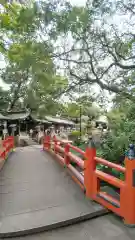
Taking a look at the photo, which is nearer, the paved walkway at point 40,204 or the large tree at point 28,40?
the paved walkway at point 40,204

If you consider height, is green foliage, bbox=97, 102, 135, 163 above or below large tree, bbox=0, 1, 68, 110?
below

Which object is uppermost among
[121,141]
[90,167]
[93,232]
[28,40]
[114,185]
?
[28,40]

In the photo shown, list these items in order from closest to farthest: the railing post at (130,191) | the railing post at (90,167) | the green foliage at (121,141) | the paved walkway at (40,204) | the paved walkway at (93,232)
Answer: the paved walkway at (93,232)
the railing post at (130,191)
the paved walkway at (40,204)
the railing post at (90,167)
the green foliage at (121,141)

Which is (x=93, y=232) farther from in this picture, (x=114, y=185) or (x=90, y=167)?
(x=90, y=167)

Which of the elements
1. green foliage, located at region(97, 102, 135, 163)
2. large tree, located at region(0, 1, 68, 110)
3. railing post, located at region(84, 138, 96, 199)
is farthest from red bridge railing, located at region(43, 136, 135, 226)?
large tree, located at region(0, 1, 68, 110)

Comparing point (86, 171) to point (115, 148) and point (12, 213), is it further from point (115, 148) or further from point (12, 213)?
point (115, 148)

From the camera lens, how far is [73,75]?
11.0 metres

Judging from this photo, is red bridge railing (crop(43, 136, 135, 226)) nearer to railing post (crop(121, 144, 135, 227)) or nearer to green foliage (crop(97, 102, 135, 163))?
railing post (crop(121, 144, 135, 227))

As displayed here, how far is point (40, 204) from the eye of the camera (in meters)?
3.93

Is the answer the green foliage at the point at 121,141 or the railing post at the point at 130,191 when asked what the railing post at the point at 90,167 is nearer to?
the railing post at the point at 130,191

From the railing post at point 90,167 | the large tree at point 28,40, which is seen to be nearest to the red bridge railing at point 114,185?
the railing post at point 90,167

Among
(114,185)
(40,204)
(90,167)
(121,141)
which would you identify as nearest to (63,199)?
(40,204)

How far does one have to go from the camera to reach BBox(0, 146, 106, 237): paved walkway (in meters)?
3.16

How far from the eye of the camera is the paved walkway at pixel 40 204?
3.16m
